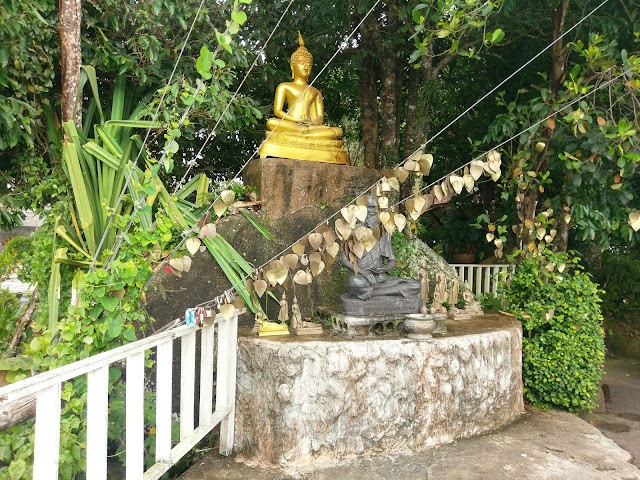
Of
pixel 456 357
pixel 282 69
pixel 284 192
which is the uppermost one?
pixel 282 69

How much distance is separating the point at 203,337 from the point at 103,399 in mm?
1068

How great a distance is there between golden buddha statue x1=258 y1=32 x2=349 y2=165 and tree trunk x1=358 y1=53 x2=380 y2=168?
1892 millimetres

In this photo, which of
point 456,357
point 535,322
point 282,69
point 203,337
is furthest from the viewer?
point 282,69

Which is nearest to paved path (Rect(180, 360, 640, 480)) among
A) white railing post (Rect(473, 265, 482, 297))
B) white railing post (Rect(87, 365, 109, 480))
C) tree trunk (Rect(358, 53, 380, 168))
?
white railing post (Rect(87, 365, 109, 480))

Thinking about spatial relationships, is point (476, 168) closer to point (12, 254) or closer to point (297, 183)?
point (297, 183)

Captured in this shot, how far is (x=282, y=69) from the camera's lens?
664 centimetres

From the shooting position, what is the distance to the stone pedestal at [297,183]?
4398 millimetres

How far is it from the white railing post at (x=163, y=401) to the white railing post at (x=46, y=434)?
703 mm

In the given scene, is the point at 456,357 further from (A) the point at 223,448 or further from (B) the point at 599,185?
(B) the point at 599,185

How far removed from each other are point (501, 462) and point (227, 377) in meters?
1.93

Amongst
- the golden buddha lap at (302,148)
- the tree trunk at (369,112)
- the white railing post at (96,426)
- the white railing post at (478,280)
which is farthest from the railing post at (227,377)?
the white railing post at (478,280)

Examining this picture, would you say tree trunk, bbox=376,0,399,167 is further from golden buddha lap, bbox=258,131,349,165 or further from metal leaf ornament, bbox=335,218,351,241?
metal leaf ornament, bbox=335,218,351,241

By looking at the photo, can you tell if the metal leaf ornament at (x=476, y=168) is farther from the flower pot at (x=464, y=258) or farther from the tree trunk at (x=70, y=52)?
the flower pot at (x=464, y=258)

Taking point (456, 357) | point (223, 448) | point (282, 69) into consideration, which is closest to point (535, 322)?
point (456, 357)
